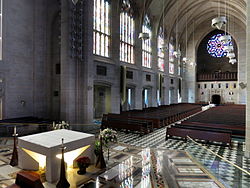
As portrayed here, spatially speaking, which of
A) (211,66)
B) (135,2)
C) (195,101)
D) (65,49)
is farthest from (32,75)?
(211,66)

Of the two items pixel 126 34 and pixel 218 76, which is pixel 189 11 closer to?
pixel 218 76

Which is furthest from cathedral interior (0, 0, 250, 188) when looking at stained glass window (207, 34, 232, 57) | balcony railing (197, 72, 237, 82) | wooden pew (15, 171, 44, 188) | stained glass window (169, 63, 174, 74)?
stained glass window (207, 34, 232, 57)

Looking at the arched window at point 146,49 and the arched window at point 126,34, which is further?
the arched window at point 146,49

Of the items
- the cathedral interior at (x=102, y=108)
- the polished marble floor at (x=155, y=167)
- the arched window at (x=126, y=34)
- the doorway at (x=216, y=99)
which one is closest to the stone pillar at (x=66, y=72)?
the cathedral interior at (x=102, y=108)

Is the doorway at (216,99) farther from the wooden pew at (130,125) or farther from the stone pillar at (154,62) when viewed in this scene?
the wooden pew at (130,125)

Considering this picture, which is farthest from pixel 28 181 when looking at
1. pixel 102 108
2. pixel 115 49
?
pixel 115 49

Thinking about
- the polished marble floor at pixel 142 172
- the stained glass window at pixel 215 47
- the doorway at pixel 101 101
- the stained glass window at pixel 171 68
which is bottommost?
the polished marble floor at pixel 142 172

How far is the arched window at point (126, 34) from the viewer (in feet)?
54.9

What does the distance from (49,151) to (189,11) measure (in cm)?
2678

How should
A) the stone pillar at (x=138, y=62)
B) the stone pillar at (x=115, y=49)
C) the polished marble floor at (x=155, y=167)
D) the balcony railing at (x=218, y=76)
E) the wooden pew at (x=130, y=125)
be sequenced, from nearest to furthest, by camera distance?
1. the polished marble floor at (x=155, y=167)
2. the wooden pew at (x=130, y=125)
3. the stone pillar at (x=115, y=49)
4. the stone pillar at (x=138, y=62)
5. the balcony railing at (x=218, y=76)

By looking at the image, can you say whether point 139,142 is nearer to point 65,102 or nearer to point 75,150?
point 75,150

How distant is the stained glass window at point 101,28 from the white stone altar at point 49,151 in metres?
9.86

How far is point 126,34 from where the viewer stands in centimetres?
1731

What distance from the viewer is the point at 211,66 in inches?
1287
